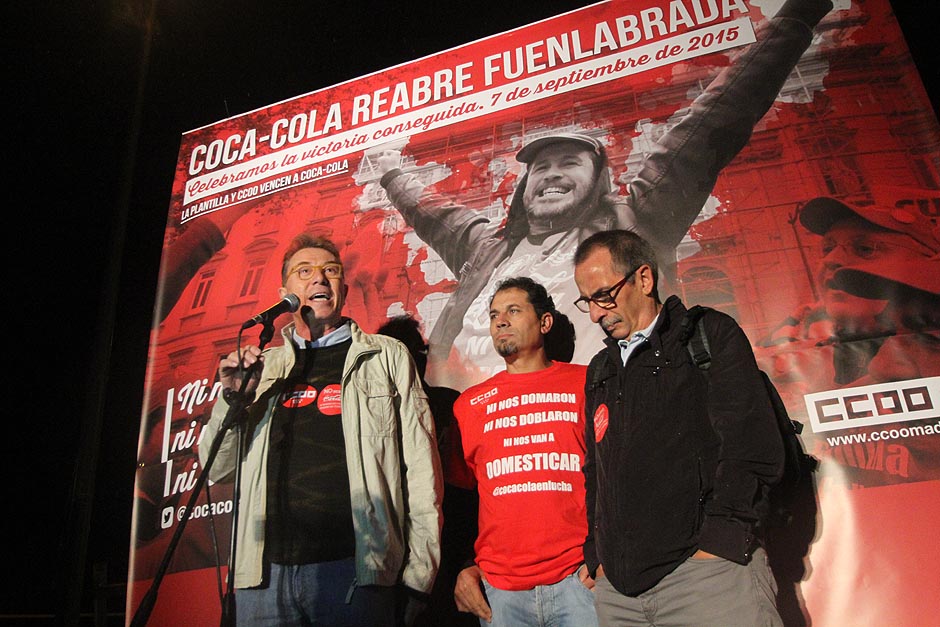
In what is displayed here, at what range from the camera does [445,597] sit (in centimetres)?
274

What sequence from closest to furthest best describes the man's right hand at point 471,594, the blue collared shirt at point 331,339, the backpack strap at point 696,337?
the backpack strap at point 696,337, the man's right hand at point 471,594, the blue collared shirt at point 331,339

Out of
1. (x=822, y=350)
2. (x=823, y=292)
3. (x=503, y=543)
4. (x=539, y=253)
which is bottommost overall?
(x=503, y=543)

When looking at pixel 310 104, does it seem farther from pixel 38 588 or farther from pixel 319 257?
pixel 38 588

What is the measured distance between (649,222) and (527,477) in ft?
3.75

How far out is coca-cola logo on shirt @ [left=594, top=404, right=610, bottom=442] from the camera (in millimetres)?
2357

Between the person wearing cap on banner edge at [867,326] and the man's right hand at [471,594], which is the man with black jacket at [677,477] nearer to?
the man's right hand at [471,594]

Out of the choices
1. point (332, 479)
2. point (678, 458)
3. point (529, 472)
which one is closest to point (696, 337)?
point (678, 458)

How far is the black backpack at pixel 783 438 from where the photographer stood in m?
1.97

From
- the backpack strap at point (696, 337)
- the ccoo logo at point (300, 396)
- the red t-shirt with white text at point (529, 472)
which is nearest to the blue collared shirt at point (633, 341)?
the backpack strap at point (696, 337)

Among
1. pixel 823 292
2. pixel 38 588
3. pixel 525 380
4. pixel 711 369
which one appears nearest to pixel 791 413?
pixel 823 292

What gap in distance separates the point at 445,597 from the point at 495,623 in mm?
291

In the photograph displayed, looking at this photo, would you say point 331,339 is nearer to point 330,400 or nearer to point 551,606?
point 330,400

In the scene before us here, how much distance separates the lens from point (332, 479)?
2.92 metres

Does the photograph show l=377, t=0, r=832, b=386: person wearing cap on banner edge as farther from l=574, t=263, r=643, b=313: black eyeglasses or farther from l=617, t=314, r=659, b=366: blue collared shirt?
l=617, t=314, r=659, b=366: blue collared shirt
